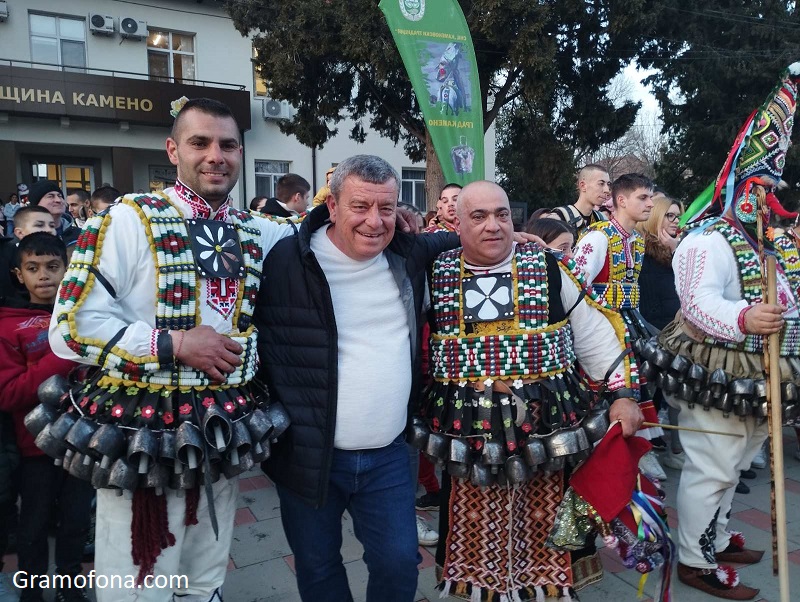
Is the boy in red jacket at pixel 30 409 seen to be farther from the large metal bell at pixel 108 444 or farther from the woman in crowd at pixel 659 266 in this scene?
the woman in crowd at pixel 659 266

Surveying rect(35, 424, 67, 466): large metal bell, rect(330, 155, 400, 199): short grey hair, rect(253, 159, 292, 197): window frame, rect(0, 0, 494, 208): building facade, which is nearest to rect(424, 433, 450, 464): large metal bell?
rect(330, 155, 400, 199): short grey hair

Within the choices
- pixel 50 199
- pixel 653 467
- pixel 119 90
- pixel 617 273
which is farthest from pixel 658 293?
pixel 119 90

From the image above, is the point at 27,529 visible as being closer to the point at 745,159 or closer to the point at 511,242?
the point at 511,242

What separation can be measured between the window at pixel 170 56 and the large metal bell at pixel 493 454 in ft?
54.5

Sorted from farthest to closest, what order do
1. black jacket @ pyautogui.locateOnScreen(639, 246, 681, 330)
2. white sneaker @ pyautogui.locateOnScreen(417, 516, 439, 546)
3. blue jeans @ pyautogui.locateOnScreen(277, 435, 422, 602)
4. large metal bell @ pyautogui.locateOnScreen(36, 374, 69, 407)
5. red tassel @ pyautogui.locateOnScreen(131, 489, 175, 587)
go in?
black jacket @ pyautogui.locateOnScreen(639, 246, 681, 330)
white sneaker @ pyautogui.locateOnScreen(417, 516, 439, 546)
blue jeans @ pyautogui.locateOnScreen(277, 435, 422, 602)
large metal bell @ pyautogui.locateOnScreen(36, 374, 69, 407)
red tassel @ pyautogui.locateOnScreen(131, 489, 175, 587)

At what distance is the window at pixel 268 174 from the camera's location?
1822 cm

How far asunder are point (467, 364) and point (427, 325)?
0.28m

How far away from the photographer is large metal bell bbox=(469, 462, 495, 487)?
2.36 metres

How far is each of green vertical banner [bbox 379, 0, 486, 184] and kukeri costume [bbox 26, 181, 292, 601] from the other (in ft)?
23.7

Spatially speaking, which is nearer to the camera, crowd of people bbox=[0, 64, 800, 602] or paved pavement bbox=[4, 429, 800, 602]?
crowd of people bbox=[0, 64, 800, 602]

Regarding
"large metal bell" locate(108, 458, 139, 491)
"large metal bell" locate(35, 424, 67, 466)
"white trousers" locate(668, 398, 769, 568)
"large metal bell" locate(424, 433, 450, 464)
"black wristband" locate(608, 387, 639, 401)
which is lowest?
"white trousers" locate(668, 398, 769, 568)

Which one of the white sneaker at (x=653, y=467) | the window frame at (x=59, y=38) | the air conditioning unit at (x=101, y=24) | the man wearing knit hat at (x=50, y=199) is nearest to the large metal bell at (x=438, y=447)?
the white sneaker at (x=653, y=467)

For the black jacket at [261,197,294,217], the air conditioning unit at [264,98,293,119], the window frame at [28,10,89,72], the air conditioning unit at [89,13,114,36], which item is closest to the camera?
the black jacket at [261,197,294,217]

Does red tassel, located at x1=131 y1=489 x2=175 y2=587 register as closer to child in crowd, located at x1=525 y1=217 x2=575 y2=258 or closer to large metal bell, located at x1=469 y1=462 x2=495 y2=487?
large metal bell, located at x1=469 y1=462 x2=495 y2=487
